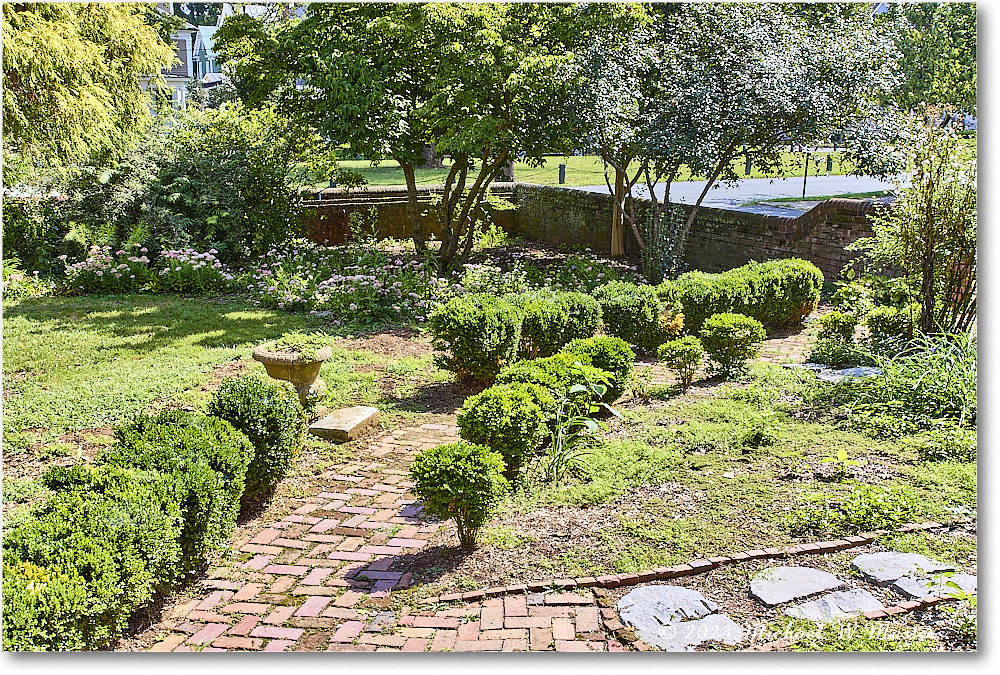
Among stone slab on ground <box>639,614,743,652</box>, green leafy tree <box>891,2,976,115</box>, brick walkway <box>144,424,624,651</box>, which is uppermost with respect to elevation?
green leafy tree <box>891,2,976,115</box>

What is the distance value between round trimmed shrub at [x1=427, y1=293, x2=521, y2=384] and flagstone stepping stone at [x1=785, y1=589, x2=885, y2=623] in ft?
12.4

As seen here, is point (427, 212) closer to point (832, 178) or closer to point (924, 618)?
point (832, 178)

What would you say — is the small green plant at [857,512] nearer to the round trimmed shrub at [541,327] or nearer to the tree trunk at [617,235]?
the round trimmed shrub at [541,327]

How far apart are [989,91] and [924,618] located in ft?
9.16

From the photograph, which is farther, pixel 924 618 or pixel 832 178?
pixel 832 178

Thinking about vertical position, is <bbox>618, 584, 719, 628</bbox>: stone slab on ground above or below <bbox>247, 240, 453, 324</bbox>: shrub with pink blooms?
below

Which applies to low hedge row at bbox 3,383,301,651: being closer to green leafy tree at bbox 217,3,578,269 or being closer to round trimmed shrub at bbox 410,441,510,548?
round trimmed shrub at bbox 410,441,510,548

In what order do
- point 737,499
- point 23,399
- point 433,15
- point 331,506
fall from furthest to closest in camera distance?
point 433,15 < point 23,399 < point 331,506 < point 737,499

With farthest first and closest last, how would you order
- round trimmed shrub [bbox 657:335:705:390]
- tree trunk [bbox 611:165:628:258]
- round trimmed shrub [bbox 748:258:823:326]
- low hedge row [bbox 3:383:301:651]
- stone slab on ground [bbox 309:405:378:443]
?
tree trunk [bbox 611:165:628:258], round trimmed shrub [bbox 748:258:823:326], round trimmed shrub [bbox 657:335:705:390], stone slab on ground [bbox 309:405:378:443], low hedge row [bbox 3:383:301:651]

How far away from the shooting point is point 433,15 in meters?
9.05

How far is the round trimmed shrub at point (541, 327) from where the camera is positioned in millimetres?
7023

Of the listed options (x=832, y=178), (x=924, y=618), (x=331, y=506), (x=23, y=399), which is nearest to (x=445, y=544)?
(x=331, y=506)

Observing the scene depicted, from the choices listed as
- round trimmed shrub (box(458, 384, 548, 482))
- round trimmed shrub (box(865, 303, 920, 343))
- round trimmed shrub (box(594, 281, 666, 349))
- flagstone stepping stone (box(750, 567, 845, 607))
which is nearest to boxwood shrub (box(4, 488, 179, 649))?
round trimmed shrub (box(458, 384, 548, 482))

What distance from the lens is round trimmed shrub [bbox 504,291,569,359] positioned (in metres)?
7.02
